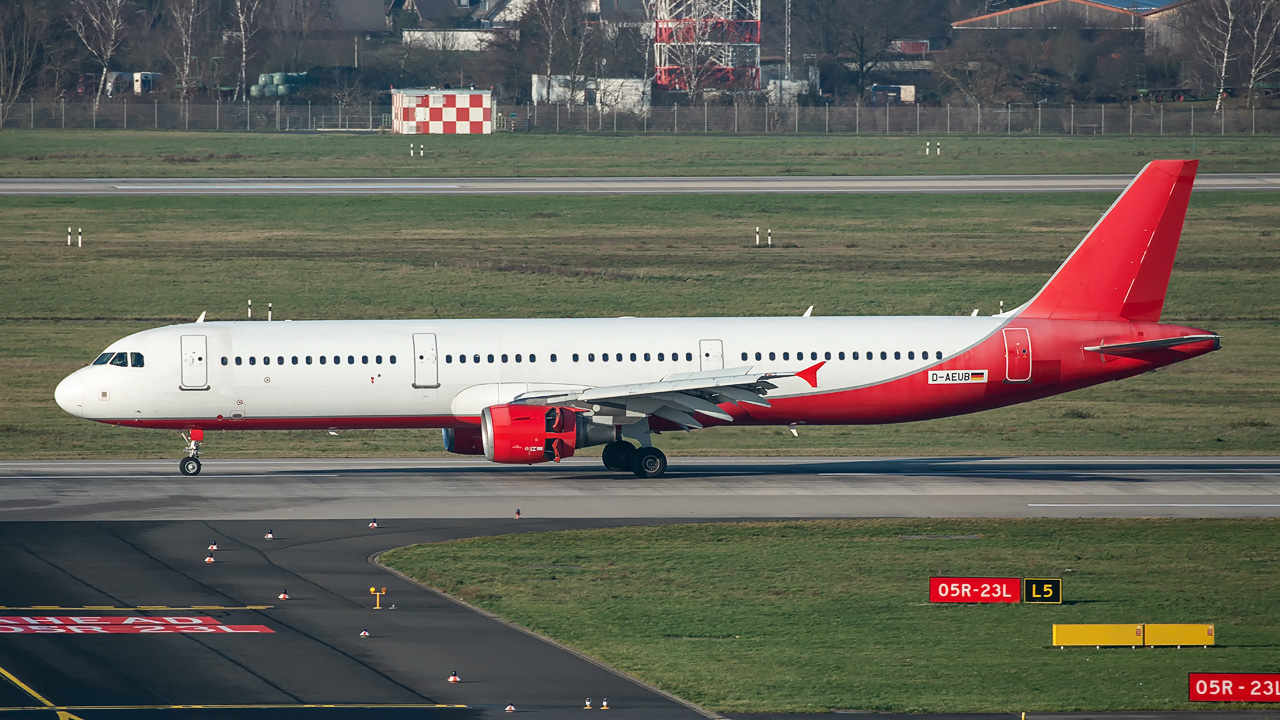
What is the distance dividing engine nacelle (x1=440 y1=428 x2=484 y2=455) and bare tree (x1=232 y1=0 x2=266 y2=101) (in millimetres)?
101992

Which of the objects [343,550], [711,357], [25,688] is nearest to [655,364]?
[711,357]

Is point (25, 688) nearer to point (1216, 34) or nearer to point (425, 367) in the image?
point (425, 367)

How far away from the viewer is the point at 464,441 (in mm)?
39656

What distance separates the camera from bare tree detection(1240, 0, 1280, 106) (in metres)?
124

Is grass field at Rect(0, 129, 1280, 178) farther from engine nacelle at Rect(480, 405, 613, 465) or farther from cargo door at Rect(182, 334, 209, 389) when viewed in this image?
engine nacelle at Rect(480, 405, 613, 465)

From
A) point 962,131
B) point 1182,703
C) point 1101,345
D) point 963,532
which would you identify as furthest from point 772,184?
point 1182,703

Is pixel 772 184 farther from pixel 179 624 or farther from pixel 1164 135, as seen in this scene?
pixel 179 624

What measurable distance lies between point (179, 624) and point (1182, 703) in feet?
50.0

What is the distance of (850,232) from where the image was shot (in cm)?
7575

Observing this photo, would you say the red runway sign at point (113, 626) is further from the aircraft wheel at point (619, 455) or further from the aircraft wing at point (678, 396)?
the aircraft wheel at point (619, 455)

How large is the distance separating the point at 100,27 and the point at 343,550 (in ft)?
400

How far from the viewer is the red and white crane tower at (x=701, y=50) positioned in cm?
13588

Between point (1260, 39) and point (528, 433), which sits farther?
point (1260, 39)

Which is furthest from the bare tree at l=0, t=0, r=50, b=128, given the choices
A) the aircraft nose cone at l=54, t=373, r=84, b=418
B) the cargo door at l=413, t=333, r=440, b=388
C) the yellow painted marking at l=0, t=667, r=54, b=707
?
the yellow painted marking at l=0, t=667, r=54, b=707
